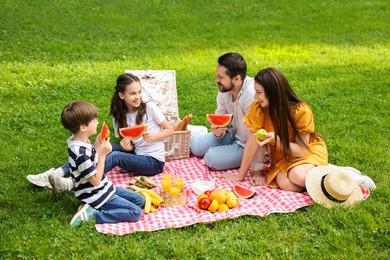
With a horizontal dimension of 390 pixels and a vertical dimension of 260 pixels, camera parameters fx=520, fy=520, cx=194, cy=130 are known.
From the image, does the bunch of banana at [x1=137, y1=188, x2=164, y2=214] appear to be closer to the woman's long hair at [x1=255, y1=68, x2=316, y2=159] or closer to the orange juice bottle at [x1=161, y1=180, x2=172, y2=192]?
the orange juice bottle at [x1=161, y1=180, x2=172, y2=192]

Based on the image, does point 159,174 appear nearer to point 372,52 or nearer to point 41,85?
point 41,85

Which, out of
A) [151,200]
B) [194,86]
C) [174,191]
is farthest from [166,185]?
[194,86]

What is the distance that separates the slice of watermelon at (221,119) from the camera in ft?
19.7

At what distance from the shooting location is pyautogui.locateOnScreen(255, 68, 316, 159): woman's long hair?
5246mm

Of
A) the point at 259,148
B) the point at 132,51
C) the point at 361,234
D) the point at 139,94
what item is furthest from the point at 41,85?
the point at 361,234

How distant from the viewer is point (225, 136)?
6410mm

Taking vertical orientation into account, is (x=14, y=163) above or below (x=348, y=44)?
below

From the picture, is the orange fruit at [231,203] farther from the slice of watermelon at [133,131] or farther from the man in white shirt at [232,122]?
the slice of watermelon at [133,131]

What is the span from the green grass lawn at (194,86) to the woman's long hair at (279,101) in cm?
81

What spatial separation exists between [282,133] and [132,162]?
1.73 m

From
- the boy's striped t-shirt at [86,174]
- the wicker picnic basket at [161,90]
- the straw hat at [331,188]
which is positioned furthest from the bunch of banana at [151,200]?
the straw hat at [331,188]

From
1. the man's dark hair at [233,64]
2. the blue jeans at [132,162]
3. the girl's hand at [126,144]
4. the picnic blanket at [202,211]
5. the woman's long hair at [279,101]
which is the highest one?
the man's dark hair at [233,64]

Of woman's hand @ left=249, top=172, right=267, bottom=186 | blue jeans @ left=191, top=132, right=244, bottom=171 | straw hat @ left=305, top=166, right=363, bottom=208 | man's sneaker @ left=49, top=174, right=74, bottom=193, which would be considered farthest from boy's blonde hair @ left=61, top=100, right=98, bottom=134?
straw hat @ left=305, top=166, right=363, bottom=208

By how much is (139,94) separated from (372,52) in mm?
6887
